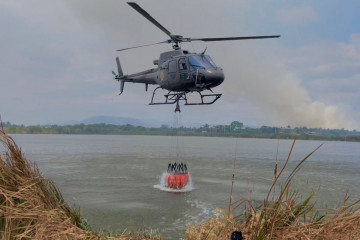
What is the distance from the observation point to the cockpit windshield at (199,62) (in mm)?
15570

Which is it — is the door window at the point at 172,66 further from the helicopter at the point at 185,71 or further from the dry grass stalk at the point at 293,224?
the dry grass stalk at the point at 293,224

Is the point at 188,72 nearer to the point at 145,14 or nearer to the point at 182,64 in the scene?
the point at 182,64

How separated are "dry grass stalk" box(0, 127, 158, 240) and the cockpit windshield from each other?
36.6ft

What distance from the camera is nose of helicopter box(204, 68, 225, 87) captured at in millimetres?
15344

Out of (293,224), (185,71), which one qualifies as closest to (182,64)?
(185,71)

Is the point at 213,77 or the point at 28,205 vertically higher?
the point at 213,77

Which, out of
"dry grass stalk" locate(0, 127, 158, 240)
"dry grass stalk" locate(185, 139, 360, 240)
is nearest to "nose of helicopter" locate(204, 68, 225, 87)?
"dry grass stalk" locate(0, 127, 158, 240)

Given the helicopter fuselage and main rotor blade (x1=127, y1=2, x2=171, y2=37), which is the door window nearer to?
the helicopter fuselage

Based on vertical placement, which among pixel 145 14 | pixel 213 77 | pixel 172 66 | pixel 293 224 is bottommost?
pixel 293 224

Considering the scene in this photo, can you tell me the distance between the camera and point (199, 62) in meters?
15.7

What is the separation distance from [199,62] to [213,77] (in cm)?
106

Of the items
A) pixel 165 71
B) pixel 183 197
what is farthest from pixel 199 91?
pixel 183 197

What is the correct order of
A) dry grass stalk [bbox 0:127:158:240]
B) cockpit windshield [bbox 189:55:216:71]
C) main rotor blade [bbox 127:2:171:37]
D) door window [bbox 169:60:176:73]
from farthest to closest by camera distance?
door window [bbox 169:60:176:73] < cockpit windshield [bbox 189:55:216:71] < main rotor blade [bbox 127:2:171:37] < dry grass stalk [bbox 0:127:158:240]

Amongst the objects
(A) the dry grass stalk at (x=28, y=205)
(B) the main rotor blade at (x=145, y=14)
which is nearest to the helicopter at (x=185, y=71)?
(B) the main rotor blade at (x=145, y=14)
